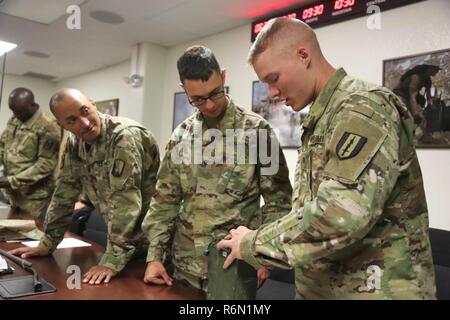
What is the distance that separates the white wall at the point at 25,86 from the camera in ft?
24.5

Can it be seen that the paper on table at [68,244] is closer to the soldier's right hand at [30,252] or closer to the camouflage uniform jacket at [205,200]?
the soldier's right hand at [30,252]

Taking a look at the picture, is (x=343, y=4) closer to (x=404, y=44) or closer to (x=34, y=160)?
(x=404, y=44)

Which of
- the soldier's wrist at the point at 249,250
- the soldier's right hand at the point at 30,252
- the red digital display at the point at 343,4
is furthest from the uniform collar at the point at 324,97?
the red digital display at the point at 343,4

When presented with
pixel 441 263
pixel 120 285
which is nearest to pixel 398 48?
pixel 441 263

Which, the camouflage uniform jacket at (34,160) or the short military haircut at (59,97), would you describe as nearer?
the short military haircut at (59,97)

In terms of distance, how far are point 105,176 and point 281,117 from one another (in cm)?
232

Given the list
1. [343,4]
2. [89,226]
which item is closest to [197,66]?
[343,4]

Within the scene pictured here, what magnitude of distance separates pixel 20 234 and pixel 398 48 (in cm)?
287

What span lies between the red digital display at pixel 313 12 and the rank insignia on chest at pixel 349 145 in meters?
2.85

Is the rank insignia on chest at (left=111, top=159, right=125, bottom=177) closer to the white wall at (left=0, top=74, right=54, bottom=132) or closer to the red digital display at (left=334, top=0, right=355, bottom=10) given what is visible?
the red digital display at (left=334, top=0, right=355, bottom=10)

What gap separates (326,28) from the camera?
3.38 metres

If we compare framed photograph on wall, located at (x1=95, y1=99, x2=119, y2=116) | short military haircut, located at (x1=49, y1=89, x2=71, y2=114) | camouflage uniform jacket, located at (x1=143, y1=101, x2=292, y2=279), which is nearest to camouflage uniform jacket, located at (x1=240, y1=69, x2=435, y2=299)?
camouflage uniform jacket, located at (x1=143, y1=101, x2=292, y2=279)

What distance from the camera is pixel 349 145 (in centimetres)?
81
